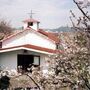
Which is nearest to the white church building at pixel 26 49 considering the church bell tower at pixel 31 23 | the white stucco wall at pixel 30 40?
the white stucco wall at pixel 30 40

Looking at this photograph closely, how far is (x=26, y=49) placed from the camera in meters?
37.0

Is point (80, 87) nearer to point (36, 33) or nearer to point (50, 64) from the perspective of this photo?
point (50, 64)

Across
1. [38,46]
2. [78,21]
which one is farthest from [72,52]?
[38,46]

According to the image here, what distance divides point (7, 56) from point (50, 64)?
27.0 meters

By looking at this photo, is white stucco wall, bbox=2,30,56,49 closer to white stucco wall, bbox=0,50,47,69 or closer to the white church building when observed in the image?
the white church building

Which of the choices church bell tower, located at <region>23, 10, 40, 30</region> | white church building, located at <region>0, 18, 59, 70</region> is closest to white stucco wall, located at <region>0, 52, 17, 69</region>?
white church building, located at <region>0, 18, 59, 70</region>

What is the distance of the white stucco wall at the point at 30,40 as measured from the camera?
41.5 metres

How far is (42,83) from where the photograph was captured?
1079 cm

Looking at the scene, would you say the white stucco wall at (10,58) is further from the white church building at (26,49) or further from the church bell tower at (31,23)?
the church bell tower at (31,23)

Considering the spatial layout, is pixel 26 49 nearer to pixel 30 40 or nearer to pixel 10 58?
pixel 10 58

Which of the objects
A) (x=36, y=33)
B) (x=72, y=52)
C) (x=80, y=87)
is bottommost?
(x=80, y=87)

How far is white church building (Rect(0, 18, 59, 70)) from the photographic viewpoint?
37.6 metres

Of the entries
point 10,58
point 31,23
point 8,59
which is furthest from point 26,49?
point 31,23

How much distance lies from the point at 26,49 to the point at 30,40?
15.8ft
